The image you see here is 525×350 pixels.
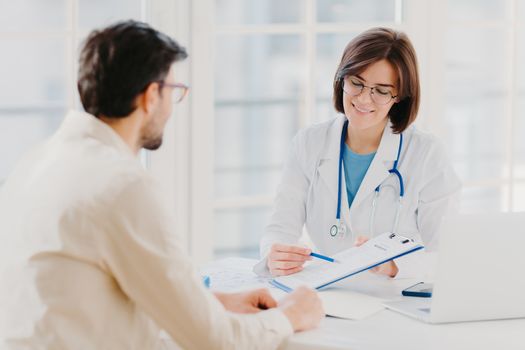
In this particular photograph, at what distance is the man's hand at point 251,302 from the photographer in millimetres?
1987

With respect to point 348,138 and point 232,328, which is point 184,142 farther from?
point 232,328

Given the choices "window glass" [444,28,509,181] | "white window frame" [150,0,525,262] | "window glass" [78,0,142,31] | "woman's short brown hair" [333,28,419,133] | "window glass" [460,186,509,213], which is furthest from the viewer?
"window glass" [444,28,509,181]

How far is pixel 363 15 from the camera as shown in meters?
12.2

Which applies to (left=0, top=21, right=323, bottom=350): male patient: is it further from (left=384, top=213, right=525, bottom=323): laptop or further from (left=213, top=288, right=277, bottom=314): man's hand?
(left=384, top=213, right=525, bottom=323): laptop

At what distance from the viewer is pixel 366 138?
9.13 ft

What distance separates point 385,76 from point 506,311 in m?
0.91

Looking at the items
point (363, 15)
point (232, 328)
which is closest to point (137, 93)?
point (232, 328)

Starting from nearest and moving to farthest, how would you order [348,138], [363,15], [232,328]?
[232,328] → [348,138] → [363,15]

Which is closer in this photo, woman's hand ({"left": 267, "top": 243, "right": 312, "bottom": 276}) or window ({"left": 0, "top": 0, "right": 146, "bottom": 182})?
woman's hand ({"left": 267, "top": 243, "right": 312, "bottom": 276})

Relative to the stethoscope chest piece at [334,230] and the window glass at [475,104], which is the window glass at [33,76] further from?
the stethoscope chest piece at [334,230]

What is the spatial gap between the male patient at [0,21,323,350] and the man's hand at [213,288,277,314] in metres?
0.18

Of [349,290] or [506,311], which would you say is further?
[349,290]

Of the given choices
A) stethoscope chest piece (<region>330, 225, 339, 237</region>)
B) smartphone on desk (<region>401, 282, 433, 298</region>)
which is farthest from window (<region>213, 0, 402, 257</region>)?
smartphone on desk (<region>401, 282, 433, 298</region>)

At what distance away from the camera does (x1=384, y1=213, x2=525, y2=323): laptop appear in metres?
1.88
